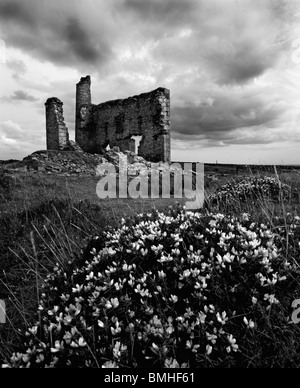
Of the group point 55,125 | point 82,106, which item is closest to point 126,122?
point 82,106

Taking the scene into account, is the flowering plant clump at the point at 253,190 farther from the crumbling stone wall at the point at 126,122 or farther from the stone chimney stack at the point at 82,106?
the stone chimney stack at the point at 82,106

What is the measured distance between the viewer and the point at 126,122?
2930cm

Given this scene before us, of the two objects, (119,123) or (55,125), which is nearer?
(119,123)

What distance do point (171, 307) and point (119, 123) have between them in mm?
29229

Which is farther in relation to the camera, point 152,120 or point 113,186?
point 152,120

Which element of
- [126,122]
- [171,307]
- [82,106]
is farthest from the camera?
[82,106]

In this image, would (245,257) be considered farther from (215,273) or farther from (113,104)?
(113,104)

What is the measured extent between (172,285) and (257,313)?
784mm

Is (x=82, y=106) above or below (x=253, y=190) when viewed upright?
above

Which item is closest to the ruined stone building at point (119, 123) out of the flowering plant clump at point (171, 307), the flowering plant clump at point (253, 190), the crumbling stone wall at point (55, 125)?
the crumbling stone wall at point (55, 125)

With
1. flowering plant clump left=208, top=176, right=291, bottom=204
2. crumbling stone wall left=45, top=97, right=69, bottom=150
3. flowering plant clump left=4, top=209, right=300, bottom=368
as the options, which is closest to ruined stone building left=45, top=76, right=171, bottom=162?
crumbling stone wall left=45, top=97, right=69, bottom=150

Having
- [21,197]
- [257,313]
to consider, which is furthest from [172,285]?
[21,197]

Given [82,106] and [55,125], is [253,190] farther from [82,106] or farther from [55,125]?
[82,106]

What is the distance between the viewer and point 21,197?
10.1m
